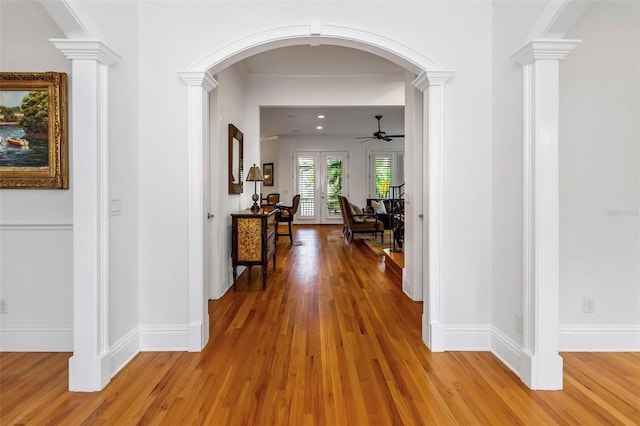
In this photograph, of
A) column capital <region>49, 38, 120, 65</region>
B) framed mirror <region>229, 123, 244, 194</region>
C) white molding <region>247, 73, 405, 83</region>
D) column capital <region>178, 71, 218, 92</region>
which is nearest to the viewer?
column capital <region>49, 38, 120, 65</region>

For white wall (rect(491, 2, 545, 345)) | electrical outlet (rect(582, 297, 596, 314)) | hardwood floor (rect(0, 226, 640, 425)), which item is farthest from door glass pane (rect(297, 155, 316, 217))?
electrical outlet (rect(582, 297, 596, 314))

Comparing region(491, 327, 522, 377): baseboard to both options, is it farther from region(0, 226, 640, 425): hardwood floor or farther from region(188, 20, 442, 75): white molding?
region(188, 20, 442, 75): white molding

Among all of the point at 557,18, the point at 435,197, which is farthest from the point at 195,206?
the point at 557,18

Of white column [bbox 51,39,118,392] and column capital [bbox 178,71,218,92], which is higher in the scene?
column capital [bbox 178,71,218,92]

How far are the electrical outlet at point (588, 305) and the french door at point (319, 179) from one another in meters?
9.57

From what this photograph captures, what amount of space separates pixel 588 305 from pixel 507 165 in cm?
121

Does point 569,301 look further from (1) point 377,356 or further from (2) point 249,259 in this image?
(2) point 249,259

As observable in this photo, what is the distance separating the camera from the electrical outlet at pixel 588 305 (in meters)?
2.57

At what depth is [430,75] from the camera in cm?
261

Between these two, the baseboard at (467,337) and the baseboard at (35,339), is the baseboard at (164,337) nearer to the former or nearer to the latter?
the baseboard at (35,339)

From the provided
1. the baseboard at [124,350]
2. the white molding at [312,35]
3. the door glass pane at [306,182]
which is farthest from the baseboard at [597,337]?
the door glass pane at [306,182]

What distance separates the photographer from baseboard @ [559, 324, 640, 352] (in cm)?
258

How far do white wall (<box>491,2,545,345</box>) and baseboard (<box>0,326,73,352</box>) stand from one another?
3159 millimetres

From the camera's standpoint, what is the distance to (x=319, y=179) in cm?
1204
